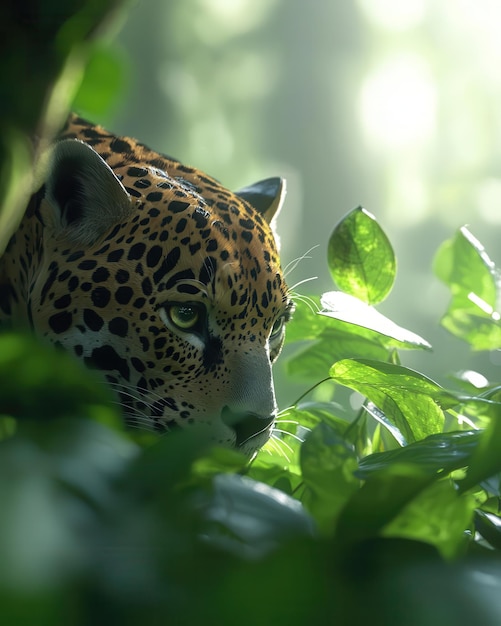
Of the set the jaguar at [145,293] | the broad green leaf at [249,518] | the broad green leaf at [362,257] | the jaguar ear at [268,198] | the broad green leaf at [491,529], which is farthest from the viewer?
the jaguar ear at [268,198]

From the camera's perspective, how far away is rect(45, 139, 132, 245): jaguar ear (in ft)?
2.30

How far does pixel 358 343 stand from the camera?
1.98 feet

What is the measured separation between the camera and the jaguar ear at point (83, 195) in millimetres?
701

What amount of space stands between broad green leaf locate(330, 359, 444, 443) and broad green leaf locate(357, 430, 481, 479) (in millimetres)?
125

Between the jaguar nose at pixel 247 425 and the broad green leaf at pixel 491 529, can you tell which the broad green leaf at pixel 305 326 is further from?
the broad green leaf at pixel 491 529

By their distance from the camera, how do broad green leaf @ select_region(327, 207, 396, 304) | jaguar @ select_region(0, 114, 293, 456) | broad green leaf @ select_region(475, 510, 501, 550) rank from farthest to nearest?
jaguar @ select_region(0, 114, 293, 456) → broad green leaf @ select_region(327, 207, 396, 304) → broad green leaf @ select_region(475, 510, 501, 550)

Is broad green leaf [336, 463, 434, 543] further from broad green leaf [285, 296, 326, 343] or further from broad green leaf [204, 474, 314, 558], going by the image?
broad green leaf [285, 296, 326, 343]

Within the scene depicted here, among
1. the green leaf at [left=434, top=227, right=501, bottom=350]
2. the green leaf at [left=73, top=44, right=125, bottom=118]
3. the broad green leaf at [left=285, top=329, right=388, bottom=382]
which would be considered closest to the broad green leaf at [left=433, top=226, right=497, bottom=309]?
the green leaf at [left=434, top=227, right=501, bottom=350]

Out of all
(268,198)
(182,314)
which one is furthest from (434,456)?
(268,198)

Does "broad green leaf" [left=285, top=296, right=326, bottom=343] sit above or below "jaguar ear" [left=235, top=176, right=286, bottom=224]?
below

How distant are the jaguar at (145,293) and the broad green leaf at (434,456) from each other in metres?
0.43

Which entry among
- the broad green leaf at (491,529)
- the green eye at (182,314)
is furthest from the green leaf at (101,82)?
the green eye at (182,314)

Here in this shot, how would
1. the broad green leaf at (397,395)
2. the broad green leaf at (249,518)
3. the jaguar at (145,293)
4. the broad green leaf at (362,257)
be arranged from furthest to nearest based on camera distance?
the jaguar at (145,293) → the broad green leaf at (362,257) → the broad green leaf at (397,395) → the broad green leaf at (249,518)

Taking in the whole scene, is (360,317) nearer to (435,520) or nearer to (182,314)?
(435,520)
